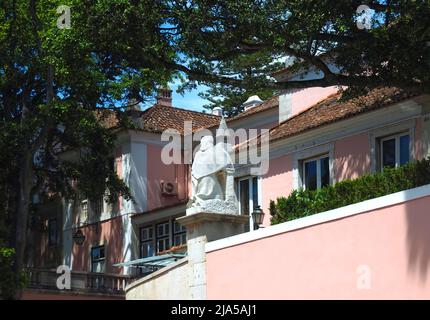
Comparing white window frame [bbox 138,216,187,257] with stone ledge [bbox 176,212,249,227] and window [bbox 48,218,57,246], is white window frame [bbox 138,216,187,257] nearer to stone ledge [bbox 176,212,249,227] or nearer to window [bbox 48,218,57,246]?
window [bbox 48,218,57,246]

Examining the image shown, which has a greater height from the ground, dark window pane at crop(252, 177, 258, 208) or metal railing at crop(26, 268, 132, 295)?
dark window pane at crop(252, 177, 258, 208)

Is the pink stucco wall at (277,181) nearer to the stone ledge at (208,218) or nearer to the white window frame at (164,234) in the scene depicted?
the white window frame at (164,234)

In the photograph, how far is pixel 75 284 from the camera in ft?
113

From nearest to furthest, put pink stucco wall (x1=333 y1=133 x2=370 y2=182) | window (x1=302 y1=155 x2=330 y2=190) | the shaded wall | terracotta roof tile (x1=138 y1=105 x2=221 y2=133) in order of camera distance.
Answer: pink stucco wall (x1=333 y1=133 x2=370 y2=182) → window (x1=302 y1=155 x2=330 y2=190) → the shaded wall → terracotta roof tile (x1=138 y1=105 x2=221 y2=133)

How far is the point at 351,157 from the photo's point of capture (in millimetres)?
24203

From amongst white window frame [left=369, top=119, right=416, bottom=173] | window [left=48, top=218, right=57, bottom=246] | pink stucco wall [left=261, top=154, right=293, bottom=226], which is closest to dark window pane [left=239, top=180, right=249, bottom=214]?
pink stucco wall [left=261, top=154, right=293, bottom=226]

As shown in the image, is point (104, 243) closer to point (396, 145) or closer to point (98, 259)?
point (98, 259)

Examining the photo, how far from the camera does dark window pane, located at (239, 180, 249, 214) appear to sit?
2789cm

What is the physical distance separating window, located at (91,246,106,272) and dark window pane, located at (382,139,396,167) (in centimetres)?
1747

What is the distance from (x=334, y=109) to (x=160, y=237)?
12381mm

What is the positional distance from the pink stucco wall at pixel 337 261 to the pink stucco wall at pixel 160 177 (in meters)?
20.3

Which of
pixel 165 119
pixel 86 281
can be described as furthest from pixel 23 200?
pixel 165 119

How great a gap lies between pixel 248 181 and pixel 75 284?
31.9ft

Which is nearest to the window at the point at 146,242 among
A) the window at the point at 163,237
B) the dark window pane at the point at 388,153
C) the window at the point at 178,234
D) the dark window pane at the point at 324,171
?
the window at the point at 163,237
